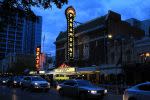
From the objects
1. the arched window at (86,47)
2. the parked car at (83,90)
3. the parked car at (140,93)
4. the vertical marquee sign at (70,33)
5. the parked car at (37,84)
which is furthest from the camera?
the arched window at (86,47)

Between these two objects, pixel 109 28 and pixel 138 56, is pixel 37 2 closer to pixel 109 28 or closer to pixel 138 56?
pixel 138 56

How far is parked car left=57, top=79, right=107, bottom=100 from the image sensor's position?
1003 inches

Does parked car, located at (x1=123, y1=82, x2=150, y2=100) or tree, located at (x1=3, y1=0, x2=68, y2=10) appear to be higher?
tree, located at (x1=3, y1=0, x2=68, y2=10)

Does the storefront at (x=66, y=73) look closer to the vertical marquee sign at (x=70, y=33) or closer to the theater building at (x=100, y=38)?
the theater building at (x=100, y=38)

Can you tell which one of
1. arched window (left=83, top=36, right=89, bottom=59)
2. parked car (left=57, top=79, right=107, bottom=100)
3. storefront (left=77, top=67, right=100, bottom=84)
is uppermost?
arched window (left=83, top=36, right=89, bottom=59)

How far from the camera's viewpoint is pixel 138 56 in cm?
5216

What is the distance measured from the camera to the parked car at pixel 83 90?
1003 inches

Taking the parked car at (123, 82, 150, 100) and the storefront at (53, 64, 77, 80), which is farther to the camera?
the storefront at (53, 64, 77, 80)

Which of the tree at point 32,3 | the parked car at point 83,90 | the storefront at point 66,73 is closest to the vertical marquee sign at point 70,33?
the storefront at point 66,73

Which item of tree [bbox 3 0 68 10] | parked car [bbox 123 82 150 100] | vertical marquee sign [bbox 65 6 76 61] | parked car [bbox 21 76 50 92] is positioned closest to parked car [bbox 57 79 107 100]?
parked car [bbox 21 76 50 92]

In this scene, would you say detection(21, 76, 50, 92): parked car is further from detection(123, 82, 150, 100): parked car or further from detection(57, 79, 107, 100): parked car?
detection(123, 82, 150, 100): parked car

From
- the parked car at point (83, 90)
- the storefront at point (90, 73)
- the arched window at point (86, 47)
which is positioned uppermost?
the arched window at point (86, 47)

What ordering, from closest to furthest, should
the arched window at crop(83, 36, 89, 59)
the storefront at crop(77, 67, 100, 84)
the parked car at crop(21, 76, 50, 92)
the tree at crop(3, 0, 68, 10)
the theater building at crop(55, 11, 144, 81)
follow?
the tree at crop(3, 0, 68, 10)
the parked car at crop(21, 76, 50, 92)
the storefront at crop(77, 67, 100, 84)
the theater building at crop(55, 11, 144, 81)
the arched window at crop(83, 36, 89, 59)

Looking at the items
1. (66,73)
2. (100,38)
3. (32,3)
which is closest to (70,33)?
(100,38)
